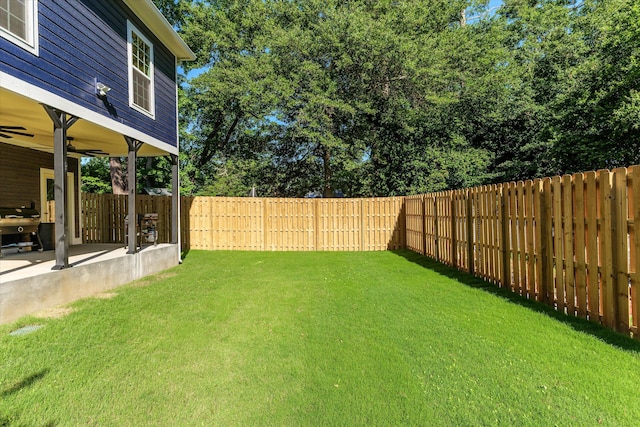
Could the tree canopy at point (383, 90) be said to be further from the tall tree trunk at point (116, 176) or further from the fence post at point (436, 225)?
the fence post at point (436, 225)

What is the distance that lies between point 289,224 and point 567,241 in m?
8.60

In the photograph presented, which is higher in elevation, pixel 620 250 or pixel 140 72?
pixel 140 72

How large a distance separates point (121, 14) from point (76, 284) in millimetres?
5209

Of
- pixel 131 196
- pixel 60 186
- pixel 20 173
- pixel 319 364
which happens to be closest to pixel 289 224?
pixel 131 196

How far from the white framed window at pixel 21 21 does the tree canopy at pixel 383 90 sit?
10.3m

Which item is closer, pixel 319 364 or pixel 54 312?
pixel 319 364

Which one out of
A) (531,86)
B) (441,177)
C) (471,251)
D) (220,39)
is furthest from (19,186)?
(531,86)

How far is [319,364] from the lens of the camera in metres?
2.81

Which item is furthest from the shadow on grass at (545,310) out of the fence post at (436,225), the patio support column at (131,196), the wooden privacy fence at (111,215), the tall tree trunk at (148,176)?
the tall tree trunk at (148,176)

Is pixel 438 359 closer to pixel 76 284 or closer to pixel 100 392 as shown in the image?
pixel 100 392

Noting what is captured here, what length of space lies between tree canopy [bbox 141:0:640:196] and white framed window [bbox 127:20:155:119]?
712cm

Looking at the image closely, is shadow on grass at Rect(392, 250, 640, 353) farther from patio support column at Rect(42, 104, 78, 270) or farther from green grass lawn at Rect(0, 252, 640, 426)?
patio support column at Rect(42, 104, 78, 270)

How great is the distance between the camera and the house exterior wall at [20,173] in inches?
281

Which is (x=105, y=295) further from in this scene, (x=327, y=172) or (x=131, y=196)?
(x=327, y=172)
